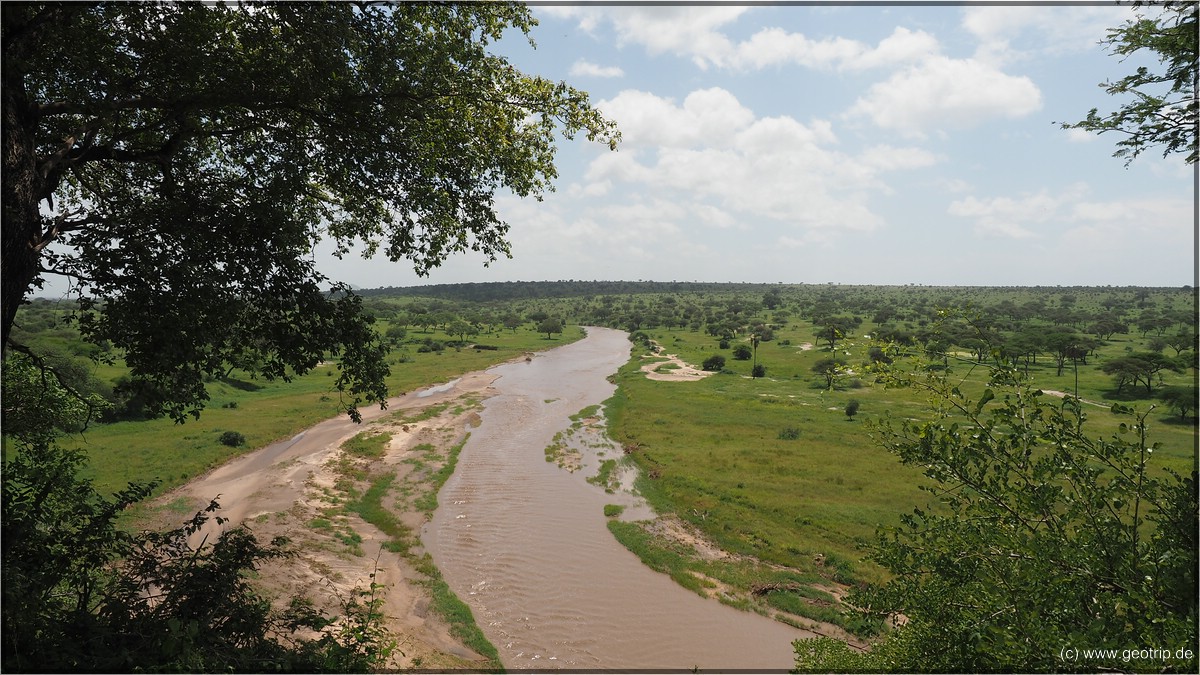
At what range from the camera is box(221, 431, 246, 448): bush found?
34.5 meters

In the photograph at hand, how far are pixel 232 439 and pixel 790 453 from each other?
35.7 meters

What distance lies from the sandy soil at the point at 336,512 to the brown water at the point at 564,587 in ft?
5.08

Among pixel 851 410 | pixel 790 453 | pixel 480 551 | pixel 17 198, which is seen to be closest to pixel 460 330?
pixel 851 410

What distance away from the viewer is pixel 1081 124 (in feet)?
28.4

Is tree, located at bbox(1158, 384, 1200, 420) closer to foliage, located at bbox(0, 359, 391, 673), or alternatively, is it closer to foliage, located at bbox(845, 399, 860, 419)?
foliage, located at bbox(845, 399, 860, 419)

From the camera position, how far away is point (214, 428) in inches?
1480

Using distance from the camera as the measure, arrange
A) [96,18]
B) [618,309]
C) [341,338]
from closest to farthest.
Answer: [96,18]
[341,338]
[618,309]

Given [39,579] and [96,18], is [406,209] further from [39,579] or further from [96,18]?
[39,579]

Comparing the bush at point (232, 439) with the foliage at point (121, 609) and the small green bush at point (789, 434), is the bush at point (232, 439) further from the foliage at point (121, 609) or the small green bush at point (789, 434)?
the small green bush at point (789, 434)

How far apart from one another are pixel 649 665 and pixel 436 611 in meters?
7.09

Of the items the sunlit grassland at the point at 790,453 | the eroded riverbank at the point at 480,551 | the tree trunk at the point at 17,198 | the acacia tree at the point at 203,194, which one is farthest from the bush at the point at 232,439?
the tree trunk at the point at 17,198

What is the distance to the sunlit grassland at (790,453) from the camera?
75.2 feet

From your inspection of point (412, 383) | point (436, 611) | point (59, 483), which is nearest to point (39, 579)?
point (59, 483)

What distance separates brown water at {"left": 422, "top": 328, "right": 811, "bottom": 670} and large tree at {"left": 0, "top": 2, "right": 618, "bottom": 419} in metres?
12.1
